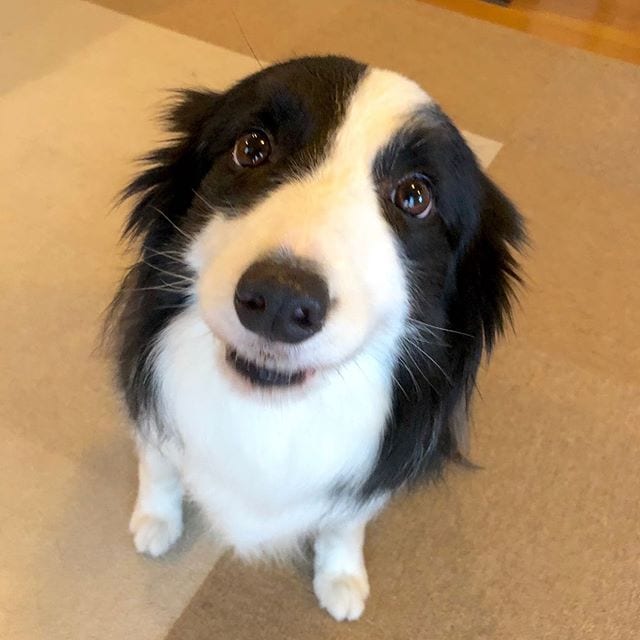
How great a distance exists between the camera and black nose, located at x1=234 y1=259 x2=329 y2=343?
817 mm

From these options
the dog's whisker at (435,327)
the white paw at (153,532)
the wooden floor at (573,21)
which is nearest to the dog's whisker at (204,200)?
the dog's whisker at (435,327)

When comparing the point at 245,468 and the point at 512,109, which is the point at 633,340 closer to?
the point at 512,109

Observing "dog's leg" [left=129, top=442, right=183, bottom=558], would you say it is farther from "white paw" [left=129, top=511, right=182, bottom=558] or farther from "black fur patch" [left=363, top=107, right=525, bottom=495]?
"black fur patch" [left=363, top=107, right=525, bottom=495]

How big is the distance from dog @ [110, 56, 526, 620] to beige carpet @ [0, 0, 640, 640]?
0.88 ft

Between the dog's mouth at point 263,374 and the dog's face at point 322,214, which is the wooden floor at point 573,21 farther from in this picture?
the dog's mouth at point 263,374

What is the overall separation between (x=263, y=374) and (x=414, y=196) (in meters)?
0.31

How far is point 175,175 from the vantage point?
1149 millimetres

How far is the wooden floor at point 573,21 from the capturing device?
2.96 meters

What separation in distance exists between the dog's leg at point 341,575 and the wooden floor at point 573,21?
2265mm

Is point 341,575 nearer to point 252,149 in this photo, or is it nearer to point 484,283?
point 484,283

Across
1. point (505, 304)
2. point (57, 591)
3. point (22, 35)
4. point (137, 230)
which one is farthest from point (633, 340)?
point (22, 35)

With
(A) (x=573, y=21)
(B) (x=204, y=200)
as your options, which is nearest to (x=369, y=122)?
(B) (x=204, y=200)

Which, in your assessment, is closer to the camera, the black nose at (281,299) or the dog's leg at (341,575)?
the black nose at (281,299)

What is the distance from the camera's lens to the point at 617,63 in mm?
2840
